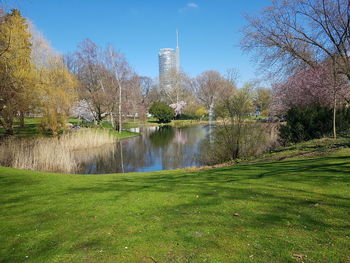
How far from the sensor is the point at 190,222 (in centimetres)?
392

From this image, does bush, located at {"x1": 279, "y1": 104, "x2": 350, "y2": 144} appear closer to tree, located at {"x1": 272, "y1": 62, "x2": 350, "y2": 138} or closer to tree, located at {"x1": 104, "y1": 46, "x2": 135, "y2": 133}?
tree, located at {"x1": 272, "y1": 62, "x2": 350, "y2": 138}

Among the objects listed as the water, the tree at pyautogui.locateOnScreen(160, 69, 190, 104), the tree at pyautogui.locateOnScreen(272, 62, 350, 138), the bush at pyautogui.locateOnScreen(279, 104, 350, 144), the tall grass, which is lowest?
the water

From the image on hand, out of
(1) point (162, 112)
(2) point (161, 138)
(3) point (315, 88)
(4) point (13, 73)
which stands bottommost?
(2) point (161, 138)

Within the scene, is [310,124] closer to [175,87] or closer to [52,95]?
[52,95]

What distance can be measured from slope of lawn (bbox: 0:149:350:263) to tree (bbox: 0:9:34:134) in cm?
1252

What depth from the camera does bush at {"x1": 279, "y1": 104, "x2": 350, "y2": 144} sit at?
1662 centimetres

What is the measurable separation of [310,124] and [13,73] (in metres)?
20.6

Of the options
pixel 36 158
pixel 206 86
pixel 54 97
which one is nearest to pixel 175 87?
Result: pixel 206 86

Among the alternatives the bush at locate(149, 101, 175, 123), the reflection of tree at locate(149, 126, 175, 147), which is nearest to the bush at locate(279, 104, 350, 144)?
the reflection of tree at locate(149, 126, 175, 147)

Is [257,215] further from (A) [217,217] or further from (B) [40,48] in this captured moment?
(B) [40,48]


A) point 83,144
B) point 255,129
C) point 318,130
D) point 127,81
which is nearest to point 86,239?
point 255,129

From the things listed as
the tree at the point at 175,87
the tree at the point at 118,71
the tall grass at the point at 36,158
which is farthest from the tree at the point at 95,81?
the tree at the point at 175,87

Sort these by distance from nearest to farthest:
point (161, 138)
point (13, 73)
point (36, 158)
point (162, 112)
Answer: point (36, 158)
point (13, 73)
point (161, 138)
point (162, 112)

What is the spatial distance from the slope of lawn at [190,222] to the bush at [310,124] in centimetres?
1127
